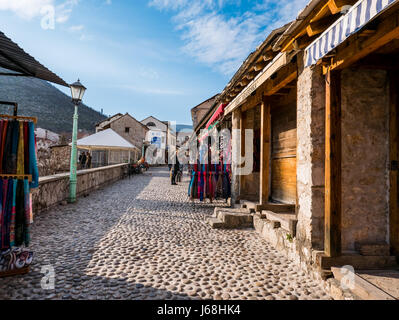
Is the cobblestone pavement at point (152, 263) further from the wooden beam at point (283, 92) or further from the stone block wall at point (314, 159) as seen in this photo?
the wooden beam at point (283, 92)

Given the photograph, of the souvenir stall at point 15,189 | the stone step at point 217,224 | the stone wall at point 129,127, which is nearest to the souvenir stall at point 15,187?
the souvenir stall at point 15,189

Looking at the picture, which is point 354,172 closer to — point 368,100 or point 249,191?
point 368,100

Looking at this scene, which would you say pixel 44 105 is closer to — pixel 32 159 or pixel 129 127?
pixel 129 127

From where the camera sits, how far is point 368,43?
89.4 inches

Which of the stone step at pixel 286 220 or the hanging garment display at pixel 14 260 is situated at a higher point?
the stone step at pixel 286 220

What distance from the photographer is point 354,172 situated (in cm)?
297

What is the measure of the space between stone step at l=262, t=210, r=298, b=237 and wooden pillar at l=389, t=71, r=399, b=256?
1.08 meters

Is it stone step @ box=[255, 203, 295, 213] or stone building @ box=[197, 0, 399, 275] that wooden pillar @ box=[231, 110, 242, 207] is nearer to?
stone step @ box=[255, 203, 295, 213]

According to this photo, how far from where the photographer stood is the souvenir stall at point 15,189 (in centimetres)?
269

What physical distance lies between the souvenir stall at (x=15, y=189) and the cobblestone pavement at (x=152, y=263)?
0.22m

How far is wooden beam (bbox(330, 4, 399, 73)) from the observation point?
204 centimetres

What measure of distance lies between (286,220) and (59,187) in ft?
19.8

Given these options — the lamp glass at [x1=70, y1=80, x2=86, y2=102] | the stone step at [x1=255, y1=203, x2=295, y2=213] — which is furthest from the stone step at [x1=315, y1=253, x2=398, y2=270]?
the lamp glass at [x1=70, y1=80, x2=86, y2=102]

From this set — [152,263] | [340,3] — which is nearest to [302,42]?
[340,3]
